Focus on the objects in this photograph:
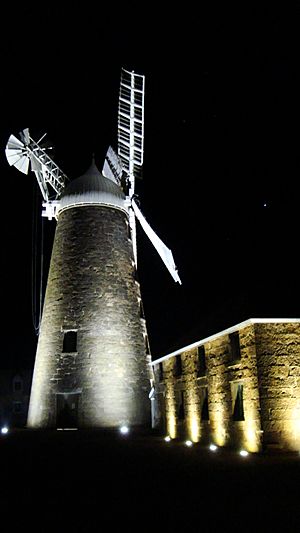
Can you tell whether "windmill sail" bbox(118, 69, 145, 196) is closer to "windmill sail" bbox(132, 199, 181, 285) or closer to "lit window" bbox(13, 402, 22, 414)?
"windmill sail" bbox(132, 199, 181, 285)

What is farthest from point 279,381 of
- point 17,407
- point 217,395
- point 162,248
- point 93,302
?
point 17,407

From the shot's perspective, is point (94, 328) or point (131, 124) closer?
point (94, 328)

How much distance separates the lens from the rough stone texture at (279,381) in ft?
45.8

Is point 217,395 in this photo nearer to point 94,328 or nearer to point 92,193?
point 94,328

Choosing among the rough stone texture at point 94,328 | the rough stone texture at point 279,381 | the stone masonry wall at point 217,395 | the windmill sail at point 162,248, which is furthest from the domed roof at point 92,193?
the rough stone texture at point 279,381

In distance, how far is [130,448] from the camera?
16.2 meters

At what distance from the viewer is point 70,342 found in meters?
24.4

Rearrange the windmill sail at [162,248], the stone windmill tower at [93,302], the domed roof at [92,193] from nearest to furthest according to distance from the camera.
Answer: the stone windmill tower at [93,302]
the domed roof at [92,193]
the windmill sail at [162,248]

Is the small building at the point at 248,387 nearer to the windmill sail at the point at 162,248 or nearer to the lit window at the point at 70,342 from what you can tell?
the lit window at the point at 70,342

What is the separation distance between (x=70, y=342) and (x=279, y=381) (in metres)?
12.3

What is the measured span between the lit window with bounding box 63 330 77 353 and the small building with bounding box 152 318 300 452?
22.6ft

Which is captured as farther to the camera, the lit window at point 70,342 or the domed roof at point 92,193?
the domed roof at point 92,193

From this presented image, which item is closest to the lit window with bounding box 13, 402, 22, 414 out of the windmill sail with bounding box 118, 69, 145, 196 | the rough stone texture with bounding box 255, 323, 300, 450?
the windmill sail with bounding box 118, 69, 145, 196

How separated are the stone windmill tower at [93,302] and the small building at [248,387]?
528cm
